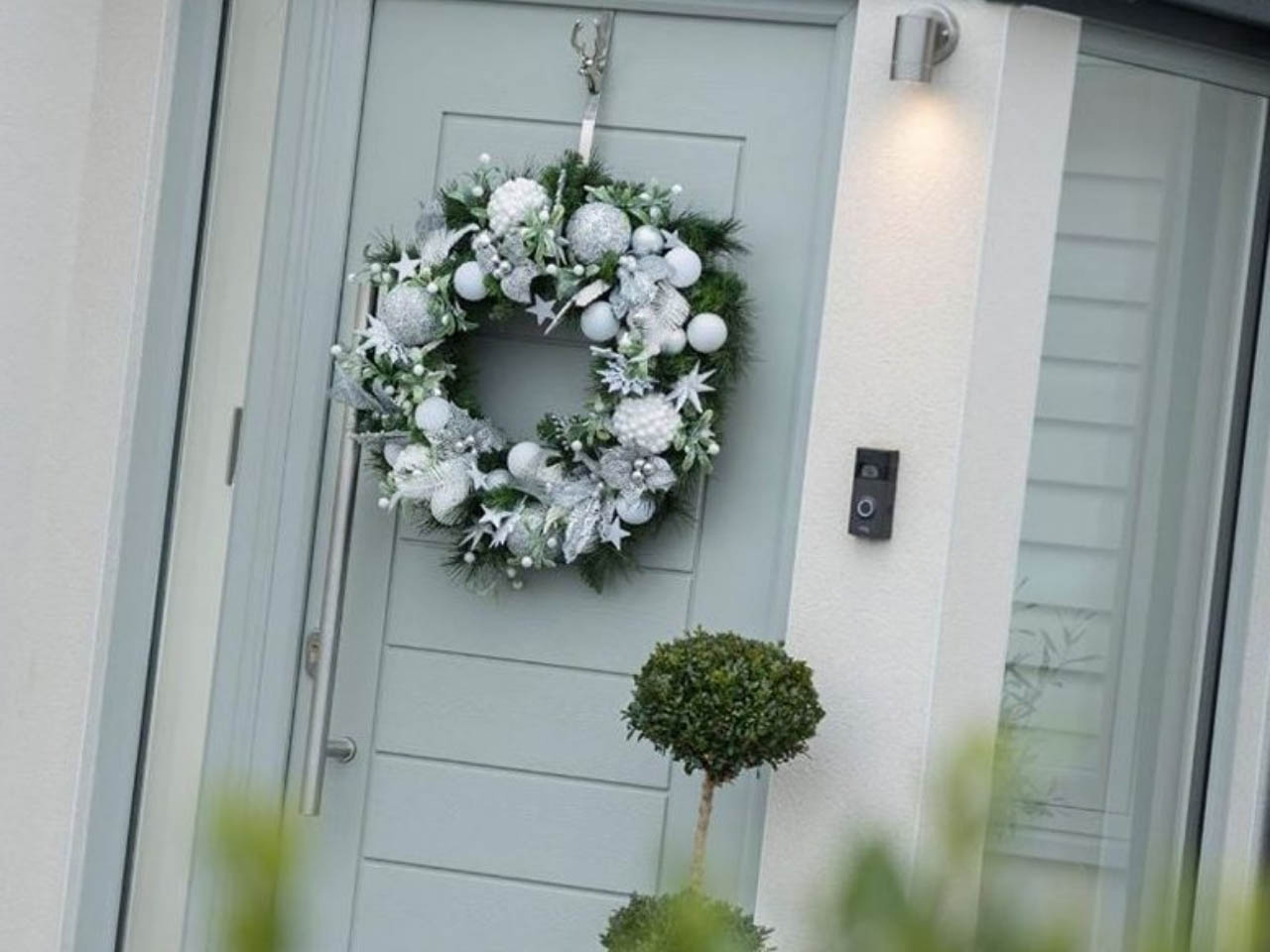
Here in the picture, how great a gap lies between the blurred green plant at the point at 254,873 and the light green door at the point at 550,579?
11.0 feet

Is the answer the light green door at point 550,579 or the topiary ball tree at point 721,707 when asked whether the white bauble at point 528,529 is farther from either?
the topiary ball tree at point 721,707

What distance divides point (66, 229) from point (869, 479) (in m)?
1.54

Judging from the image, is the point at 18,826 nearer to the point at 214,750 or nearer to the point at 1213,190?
the point at 214,750

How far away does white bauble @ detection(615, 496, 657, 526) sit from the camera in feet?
12.3

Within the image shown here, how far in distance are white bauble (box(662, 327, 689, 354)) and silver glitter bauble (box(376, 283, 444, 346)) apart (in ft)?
1.34

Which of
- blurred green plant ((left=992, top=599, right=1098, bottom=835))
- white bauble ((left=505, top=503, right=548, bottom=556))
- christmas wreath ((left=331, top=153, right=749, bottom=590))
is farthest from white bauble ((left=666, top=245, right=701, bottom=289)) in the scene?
blurred green plant ((left=992, top=599, right=1098, bottom=835))

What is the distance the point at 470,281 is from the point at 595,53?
1.62 feet

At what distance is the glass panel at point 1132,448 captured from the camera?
3.86 meters

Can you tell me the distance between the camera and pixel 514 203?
12.3 feet

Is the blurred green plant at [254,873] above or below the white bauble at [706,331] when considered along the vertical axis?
below

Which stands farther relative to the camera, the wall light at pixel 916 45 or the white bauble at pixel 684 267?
the white bauble at pixel 684 267

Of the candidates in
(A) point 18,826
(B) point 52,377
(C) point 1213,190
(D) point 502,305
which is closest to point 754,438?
(D) point 502,305

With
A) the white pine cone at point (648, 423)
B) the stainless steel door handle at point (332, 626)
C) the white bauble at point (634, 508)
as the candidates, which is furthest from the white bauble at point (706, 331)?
the stainless steel door handle at point (332, 626)

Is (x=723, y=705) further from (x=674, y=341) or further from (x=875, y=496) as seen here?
(x=674, y=341)
